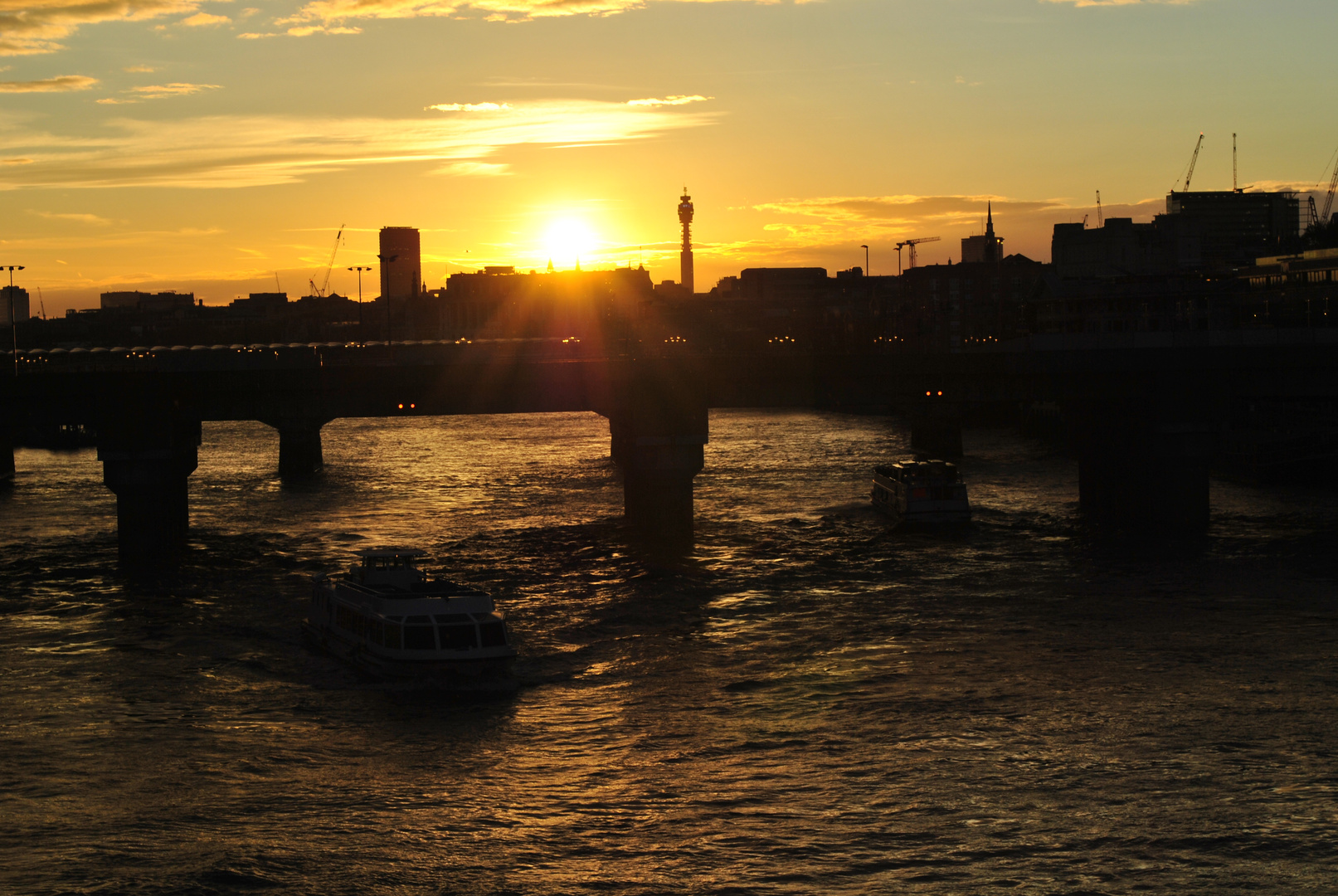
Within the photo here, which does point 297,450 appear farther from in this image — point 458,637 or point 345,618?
point 458,637

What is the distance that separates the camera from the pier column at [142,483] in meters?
69.2

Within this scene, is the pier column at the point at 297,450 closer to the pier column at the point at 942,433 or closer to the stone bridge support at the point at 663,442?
the stone bridge support at the point at 663,442

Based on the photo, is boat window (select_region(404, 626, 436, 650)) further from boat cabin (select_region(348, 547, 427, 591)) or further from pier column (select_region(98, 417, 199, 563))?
pier column (select_region(98, 417, 199, 563))

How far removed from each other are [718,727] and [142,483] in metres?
44.2

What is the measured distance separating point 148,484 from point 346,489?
36.3m

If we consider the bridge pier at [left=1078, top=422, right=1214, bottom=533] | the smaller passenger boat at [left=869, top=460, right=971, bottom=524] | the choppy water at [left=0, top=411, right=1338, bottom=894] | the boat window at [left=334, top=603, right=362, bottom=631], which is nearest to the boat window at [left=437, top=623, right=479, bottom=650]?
the choppy water at [left=0, top=411, right=1338, bottom=894]

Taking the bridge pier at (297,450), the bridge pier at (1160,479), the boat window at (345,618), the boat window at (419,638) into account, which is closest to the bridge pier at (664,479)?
the bridge pier at (1160,479)

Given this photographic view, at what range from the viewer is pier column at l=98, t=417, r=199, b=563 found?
6919 centimetres

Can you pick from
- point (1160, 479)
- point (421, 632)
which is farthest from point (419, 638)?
point (1160, 479)

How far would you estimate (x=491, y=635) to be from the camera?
40.7 meters

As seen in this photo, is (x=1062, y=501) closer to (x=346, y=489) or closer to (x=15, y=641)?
(x=346, y=489)

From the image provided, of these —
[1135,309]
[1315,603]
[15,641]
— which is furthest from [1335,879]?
[1135,309]

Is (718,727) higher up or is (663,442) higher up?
(663,442)

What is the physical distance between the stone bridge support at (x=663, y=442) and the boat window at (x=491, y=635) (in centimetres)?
3009
